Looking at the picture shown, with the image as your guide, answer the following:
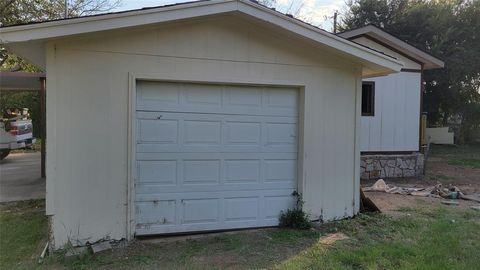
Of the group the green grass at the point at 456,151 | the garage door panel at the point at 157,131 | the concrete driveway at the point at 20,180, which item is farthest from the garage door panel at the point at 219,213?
the green grass at the point at 456,151

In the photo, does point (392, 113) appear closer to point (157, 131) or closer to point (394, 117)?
point (394, 117)

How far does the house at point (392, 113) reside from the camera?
12.2m

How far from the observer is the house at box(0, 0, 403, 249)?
530 centimetres

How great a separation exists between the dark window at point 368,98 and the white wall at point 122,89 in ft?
20.1

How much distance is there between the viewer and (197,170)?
6004 millimetres

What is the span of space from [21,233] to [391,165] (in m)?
9.87

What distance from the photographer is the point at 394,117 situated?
12.6 meters

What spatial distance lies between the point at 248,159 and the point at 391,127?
7625 millimetres

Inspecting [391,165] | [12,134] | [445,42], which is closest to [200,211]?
[391,165]

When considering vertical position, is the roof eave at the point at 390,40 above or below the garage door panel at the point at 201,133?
above

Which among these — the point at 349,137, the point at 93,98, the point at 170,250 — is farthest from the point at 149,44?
the point at 349,137

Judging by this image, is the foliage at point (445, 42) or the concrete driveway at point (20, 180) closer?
the concrete driveway at point (20, 180)

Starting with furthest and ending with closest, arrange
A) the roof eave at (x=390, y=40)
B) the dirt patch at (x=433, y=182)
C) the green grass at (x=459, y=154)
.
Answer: the green grass at (x=459, y=154) < the roof eave at (x=390, y=40) < the dirt patch at (x=433, y=182)

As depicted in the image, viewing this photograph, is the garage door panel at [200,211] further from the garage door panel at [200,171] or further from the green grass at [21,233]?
the green grass at [21,233]
